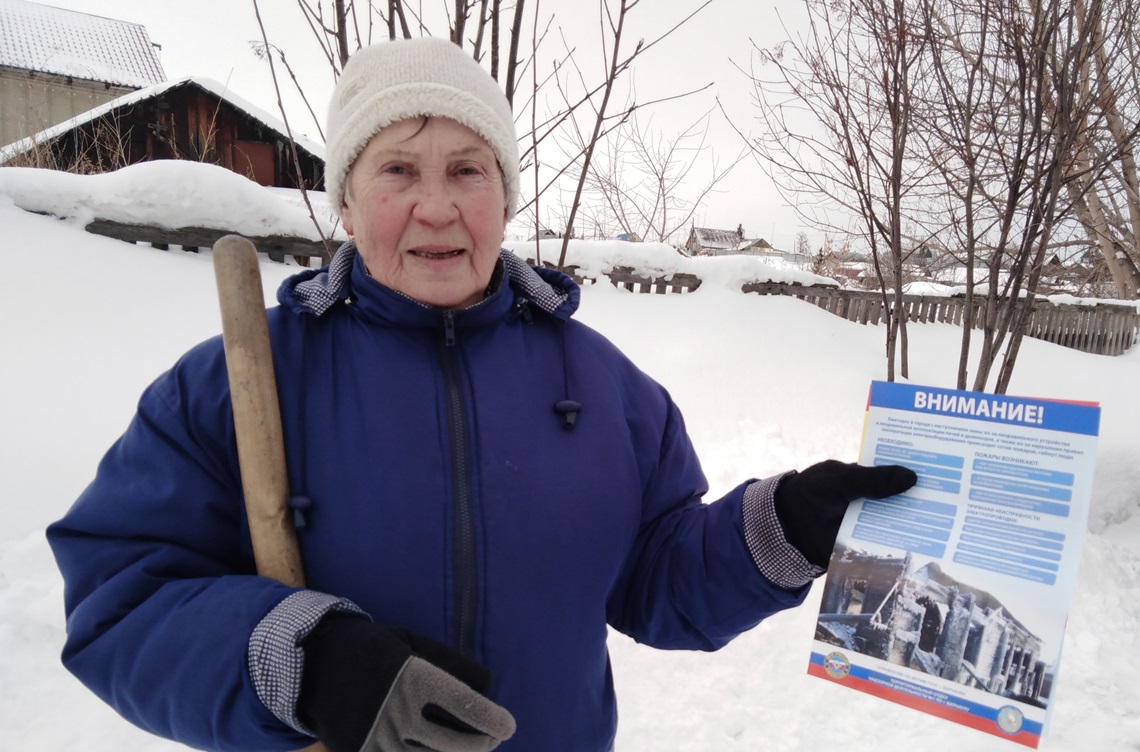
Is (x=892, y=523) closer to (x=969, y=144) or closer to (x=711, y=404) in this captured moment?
(x=969, y=144)

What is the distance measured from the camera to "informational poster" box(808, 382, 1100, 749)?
973mm

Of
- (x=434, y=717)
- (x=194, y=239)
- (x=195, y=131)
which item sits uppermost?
(x=195, y=131)

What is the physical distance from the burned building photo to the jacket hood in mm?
729

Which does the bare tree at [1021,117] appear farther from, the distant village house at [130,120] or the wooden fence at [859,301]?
the distant village house at [130,120]

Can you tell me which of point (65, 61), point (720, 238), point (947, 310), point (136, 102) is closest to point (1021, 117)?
point (947, 310)

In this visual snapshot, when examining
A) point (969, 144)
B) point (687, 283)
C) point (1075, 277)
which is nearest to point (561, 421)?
point (969, 144)

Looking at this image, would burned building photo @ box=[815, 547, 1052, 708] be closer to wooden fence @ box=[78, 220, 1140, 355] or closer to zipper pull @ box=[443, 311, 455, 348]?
zipper pull @ box=[443, 311, 455, 348]

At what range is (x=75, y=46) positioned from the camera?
22.2 meters

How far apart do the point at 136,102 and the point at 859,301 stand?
1516cm

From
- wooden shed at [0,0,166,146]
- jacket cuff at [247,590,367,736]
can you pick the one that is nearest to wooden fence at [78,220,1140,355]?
jacket cuff at [247,590,367,736]

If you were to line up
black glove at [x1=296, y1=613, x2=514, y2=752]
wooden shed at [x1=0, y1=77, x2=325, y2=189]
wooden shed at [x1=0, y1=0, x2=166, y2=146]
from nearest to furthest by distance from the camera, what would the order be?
1. black glove at [x1=296, y1=613, x2=514, y2=752]
2. wooden shed at [x1=0, y1=77, x2=325, y2=189]
3. wooden shed at [x1=0, y1=0, x2=166, y2=146]

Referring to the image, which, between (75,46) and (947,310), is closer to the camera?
(947,310)

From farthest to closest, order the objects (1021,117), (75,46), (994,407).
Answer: (75,46) → (1021,117) → (994,407)

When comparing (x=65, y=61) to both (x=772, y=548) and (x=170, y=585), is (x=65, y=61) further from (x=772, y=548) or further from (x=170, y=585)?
(x=772, y=548)
